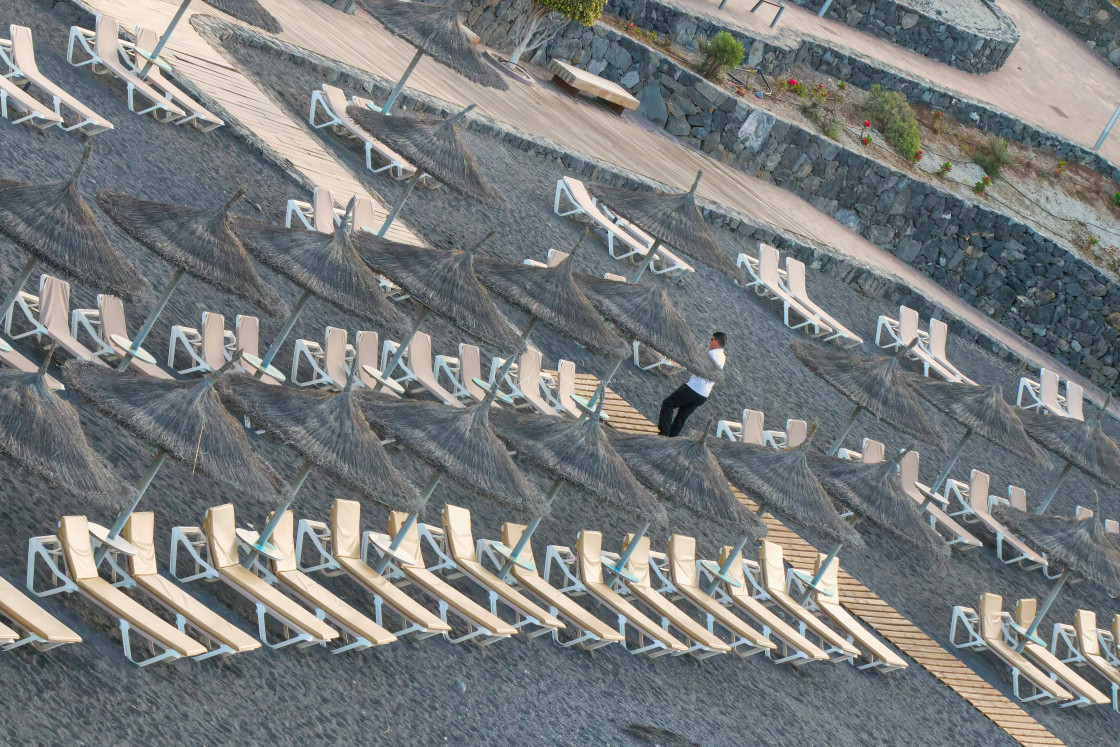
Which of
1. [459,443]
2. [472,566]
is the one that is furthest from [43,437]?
Answer: [472,566]

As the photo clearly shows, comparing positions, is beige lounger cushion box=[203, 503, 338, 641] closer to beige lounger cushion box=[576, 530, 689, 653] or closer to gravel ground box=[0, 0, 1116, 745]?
gravel ground box=[0, 0, 1116, 745]

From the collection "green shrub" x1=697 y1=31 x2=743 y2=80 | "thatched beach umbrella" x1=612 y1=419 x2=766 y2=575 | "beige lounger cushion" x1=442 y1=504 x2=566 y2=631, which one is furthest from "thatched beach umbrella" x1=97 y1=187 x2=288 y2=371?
"green shrub" x1=697 y1=31 x2=743 y2=80

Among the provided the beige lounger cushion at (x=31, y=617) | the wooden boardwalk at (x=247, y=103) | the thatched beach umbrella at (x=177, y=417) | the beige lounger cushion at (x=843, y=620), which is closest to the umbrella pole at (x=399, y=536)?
the thatched beach umbrella at (x=177, y=417)

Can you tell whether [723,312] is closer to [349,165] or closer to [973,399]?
[973,399]

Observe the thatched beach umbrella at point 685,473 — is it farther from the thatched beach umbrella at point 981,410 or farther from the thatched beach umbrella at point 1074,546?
the thatched beach umbrella at point 981,410

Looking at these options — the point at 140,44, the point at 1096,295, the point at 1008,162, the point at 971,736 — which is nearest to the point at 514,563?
the point at 971,736

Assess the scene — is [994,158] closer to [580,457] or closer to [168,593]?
[580,457]
